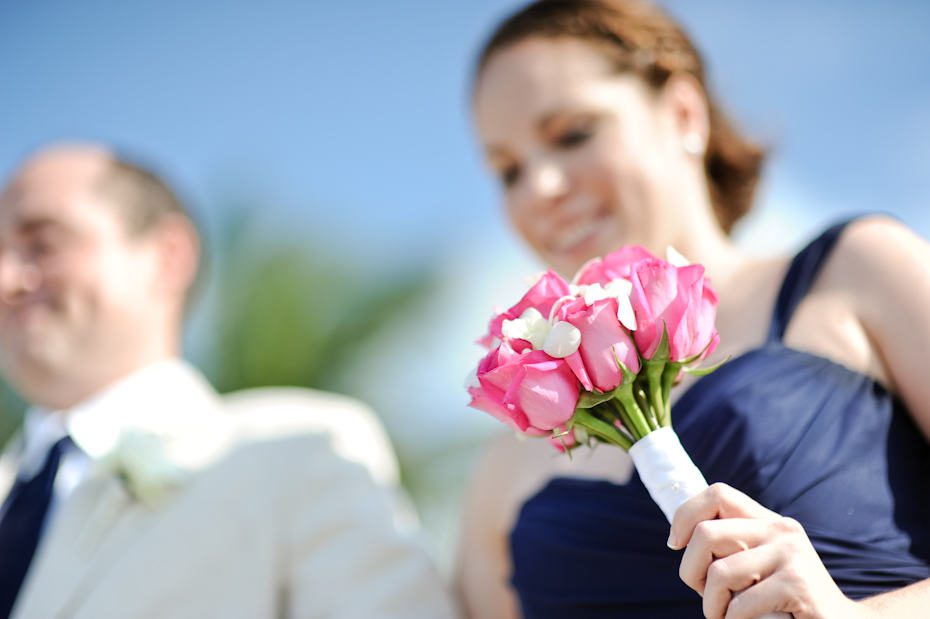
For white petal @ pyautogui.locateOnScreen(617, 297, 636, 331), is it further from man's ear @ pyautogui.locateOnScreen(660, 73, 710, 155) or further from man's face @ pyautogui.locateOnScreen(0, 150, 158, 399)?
man's face @ pyautogui.locateOnScreen(0, 150, 158, 399)

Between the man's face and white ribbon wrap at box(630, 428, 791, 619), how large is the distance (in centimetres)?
228

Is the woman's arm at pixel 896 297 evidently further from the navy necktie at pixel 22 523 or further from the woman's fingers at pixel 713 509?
the navy necktie at pixel 22 523

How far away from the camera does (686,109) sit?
300 cm

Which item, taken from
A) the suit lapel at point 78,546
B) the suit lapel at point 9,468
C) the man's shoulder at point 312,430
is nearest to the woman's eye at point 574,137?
the man's shoulder at point 312,430

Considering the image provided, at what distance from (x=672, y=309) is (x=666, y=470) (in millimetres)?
288

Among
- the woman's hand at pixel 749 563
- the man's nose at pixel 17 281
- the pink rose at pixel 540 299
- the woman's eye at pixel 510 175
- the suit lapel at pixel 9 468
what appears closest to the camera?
the woman's hand at pixel 749 563

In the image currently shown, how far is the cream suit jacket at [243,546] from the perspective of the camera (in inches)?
111

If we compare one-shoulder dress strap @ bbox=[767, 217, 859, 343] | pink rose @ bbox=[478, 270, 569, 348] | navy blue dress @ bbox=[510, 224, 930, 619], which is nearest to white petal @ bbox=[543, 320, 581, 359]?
pink rose @ bbox=[478, 270, 569, 348]

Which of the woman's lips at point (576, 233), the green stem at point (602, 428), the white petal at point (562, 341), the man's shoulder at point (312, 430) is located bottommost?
the man's shoulder at point (312, 430)

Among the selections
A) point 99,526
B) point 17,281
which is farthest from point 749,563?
point 17,281

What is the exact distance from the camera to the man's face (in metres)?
3.27

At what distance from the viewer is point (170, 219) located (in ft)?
12.3

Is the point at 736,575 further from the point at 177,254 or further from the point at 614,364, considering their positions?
the point at 177,254

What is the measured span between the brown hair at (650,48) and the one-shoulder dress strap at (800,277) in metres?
0.81
